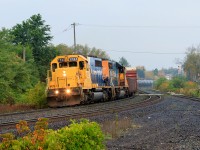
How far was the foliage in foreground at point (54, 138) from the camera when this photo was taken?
4926 mm

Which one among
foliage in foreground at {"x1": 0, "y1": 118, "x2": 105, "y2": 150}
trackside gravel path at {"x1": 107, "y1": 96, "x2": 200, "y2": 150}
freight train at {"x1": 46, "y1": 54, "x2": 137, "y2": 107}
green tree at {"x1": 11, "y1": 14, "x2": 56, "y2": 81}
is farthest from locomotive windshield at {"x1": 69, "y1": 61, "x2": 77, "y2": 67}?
green tree at {"x1": 11, "y1": 14, "x2": 56, "y2": 81}

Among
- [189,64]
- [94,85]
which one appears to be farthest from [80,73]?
[189,64]

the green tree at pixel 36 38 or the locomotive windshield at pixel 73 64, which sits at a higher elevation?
the green tree at pixel 36 38

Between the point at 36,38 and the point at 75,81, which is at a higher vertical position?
the point at 36,38

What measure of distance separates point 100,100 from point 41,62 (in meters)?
24.9

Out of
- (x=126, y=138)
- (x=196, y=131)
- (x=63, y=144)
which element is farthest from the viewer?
(x=196, y=131)

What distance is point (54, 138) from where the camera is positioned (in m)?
5.29

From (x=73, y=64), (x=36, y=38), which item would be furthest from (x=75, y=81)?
(x=36, y=38)

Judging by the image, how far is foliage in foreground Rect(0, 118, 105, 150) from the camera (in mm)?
4926

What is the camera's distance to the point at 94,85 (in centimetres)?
2388

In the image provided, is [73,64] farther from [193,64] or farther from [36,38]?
[193,64]

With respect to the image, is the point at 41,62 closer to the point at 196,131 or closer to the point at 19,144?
the point at 196,131

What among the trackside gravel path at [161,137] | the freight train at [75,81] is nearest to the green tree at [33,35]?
the freight train at [75,81]

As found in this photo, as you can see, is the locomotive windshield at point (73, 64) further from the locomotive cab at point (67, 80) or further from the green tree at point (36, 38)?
the green tree at point (36, 38)
